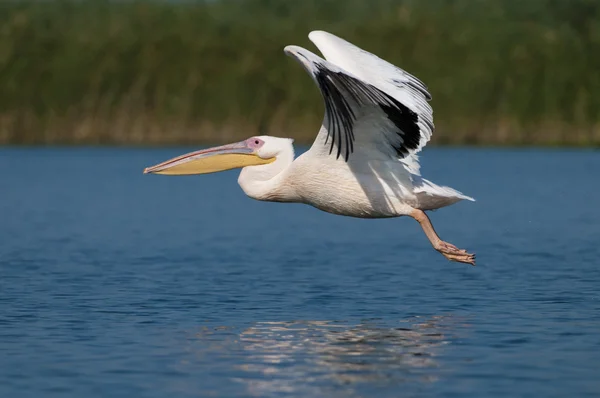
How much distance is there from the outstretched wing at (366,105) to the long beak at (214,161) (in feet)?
2.54

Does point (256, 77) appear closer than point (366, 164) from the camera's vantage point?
No

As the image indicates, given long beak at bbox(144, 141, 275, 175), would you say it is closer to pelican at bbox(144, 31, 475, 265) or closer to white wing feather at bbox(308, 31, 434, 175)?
pelican at bbox(144, 31, 475, 265)

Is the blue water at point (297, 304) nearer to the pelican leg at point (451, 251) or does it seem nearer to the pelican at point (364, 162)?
the pelican leg at point (451, 251)

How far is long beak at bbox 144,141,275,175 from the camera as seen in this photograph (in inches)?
359

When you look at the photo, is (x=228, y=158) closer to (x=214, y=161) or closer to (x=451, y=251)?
(x=214, y=161)

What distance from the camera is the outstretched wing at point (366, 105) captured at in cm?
740

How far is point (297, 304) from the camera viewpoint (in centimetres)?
942

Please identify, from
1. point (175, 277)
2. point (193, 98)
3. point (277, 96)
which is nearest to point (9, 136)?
point (193, 98)


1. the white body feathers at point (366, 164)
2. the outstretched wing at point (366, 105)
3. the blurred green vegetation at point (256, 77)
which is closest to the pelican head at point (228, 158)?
the white body feathers at point (366, 164)

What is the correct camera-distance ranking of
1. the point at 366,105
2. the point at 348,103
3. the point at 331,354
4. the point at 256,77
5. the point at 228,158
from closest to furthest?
1. the point at 331,354
2. the point at 348,103
3. the point at 366,105
4. the point at 228,158
5. the point at 256,77

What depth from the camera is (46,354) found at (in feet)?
24.7

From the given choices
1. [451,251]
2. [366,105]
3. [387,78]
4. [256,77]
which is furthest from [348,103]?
[256,77]

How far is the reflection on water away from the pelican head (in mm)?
1259

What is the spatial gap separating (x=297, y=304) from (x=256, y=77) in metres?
22.8
